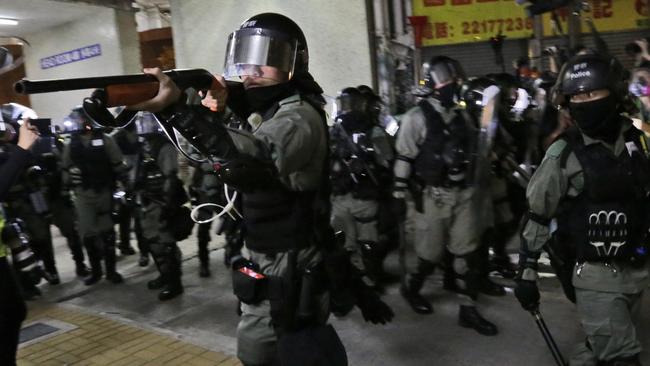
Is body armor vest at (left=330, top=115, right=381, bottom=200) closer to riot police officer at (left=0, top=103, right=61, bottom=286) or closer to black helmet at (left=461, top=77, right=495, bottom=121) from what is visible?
black helmet at (left=461, top=77, right=495, bottom=121)

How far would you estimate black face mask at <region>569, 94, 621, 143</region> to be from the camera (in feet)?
8.64

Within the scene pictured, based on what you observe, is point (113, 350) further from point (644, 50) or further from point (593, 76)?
point (644, 50)

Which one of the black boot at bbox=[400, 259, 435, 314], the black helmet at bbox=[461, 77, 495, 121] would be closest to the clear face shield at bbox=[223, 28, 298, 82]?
the black boot at bbox=[400, 259, 435, 314]

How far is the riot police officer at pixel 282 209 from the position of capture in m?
2.21

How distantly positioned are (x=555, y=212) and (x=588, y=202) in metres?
0.18

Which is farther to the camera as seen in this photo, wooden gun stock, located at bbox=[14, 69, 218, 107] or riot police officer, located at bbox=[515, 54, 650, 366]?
riot police officer, located at bbox=[515, 54, 650, 366]

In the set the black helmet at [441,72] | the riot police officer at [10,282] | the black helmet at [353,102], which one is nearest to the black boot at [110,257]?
the black helmet at [353,102]

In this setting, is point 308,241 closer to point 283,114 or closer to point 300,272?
point 300,272

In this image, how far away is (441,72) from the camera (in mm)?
4262

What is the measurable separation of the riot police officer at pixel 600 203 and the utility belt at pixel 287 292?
4.07ft

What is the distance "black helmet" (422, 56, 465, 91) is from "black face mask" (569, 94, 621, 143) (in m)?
1.61

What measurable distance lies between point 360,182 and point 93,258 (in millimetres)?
3151

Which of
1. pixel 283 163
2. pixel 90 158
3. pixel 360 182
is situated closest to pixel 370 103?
pixel 360 182

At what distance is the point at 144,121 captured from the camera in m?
5.72
